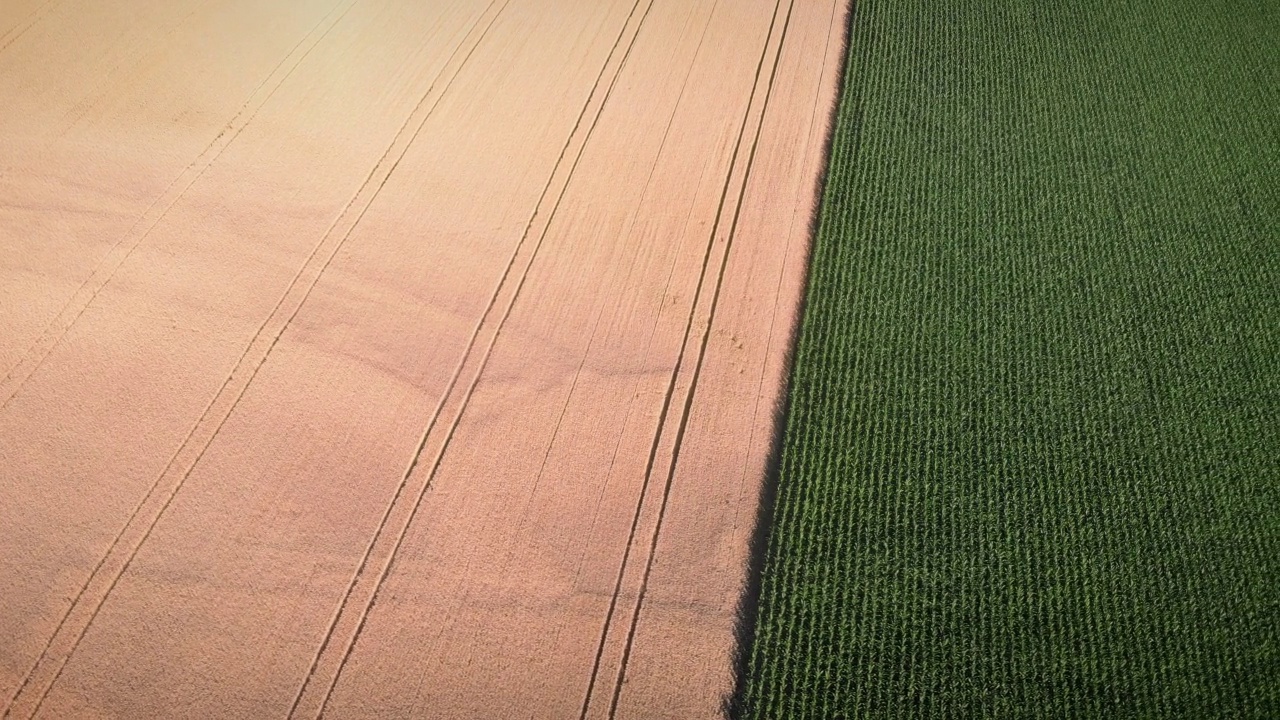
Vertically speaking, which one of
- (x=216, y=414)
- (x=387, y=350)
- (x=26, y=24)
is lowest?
(x=216, y=414)

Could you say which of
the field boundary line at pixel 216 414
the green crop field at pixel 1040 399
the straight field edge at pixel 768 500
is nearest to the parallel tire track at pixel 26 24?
the field boundary line at pixel 216 414

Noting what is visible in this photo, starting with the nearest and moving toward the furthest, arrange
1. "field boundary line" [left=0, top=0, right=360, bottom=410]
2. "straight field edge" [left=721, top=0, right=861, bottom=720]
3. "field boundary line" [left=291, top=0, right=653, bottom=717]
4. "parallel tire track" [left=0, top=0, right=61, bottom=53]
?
"straight field edge" [left=721, top=0, right=861, bottom=720] → "field boundary line" [left=291, top=0, right=653, bottom=717] → "field boundary line" [left=0, top=0, right=360, bottom=410] → "parallel tire track" [left=0, top=0, right=61, bottom=53]

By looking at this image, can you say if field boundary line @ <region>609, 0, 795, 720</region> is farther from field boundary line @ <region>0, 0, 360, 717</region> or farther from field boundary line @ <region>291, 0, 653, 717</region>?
field boundary line @ <region>0, 0, 360, 717</region>

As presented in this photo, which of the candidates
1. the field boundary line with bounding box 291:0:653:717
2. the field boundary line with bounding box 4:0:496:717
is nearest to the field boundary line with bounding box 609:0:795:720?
the field boundary line with bounding box 291:0:653:717

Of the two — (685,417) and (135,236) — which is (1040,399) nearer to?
(685,417)

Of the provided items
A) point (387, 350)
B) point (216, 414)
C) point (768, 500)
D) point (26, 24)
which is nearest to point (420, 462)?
point (387, 350)

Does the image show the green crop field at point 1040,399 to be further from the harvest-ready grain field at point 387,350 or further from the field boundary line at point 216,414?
the field boundary line at point 216,414
